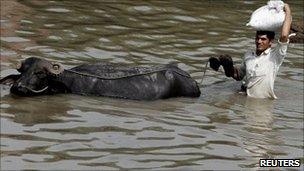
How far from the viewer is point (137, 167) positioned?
5.58 m

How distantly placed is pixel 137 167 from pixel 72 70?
221 centimetres

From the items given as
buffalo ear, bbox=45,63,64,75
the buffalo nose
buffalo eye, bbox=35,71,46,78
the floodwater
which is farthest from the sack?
the buffalo nose

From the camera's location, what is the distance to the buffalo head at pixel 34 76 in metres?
7.24

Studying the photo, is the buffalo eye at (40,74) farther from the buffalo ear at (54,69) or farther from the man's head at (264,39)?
the man's head at (264,39)

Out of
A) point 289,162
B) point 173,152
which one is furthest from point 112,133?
point 289,162

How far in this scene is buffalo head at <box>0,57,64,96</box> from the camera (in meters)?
7.24

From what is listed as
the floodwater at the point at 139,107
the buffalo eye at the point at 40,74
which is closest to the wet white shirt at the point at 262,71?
the floodwater at the point at 139,107

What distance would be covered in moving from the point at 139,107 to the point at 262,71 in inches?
67.6

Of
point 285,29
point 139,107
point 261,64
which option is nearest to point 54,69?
point 139,107

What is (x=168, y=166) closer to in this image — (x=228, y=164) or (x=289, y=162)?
(x=228, y=164)

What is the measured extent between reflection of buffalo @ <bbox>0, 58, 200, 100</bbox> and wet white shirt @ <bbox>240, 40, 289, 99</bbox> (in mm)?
1062

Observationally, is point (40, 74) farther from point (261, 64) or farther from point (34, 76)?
point (261, 64)

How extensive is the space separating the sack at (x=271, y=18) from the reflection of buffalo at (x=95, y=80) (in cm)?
116

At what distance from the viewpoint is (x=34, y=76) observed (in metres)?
7.28
